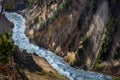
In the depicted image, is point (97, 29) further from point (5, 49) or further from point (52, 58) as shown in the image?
point (5, 49)

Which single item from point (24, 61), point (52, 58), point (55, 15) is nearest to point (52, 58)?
point (52, 58)

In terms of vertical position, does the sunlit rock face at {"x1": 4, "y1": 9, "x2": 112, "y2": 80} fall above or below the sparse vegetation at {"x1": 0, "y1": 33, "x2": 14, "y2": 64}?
above

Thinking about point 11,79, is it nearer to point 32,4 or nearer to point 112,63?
point 112,63

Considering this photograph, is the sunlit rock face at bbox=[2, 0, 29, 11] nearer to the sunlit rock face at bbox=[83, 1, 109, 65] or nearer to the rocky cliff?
the rocky cliff

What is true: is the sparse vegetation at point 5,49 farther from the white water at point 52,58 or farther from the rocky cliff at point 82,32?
the rocky cliff at point 82,32

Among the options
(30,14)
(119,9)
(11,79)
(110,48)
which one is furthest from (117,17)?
(30,14)

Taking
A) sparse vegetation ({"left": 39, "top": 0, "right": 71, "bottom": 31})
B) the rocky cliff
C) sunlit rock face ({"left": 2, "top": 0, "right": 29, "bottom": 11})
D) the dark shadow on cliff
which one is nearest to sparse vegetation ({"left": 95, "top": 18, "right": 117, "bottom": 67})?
the rocky cliff

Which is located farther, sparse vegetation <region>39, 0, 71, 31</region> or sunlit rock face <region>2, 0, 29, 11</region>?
sunlit rock face <region>2, 0, 29, 11</region>

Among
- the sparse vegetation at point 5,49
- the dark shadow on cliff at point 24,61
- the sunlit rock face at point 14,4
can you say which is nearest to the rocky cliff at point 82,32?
the dark shadow on cliff at point 24,61
